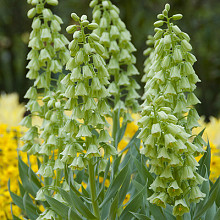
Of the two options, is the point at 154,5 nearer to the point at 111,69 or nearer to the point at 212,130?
the point at 212,130

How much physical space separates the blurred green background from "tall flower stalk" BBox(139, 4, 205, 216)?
3.91 meters

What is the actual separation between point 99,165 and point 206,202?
0.47m

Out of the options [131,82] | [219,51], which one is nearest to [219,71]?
[219,51]

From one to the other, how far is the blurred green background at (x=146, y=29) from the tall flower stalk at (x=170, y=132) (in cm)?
391

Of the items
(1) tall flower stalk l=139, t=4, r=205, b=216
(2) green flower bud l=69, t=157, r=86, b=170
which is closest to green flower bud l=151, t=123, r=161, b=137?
(1) tall flower stalk l=139, t=4, r=205, b=216

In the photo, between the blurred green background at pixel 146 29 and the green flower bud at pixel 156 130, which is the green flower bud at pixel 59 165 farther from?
the blurred green background at pixel 146 29

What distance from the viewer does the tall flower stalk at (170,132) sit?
4.31 feet

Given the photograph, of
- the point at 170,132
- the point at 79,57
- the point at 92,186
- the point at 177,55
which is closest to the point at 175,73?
the point at 177,55

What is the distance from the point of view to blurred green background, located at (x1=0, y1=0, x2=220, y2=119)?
5.72 metres

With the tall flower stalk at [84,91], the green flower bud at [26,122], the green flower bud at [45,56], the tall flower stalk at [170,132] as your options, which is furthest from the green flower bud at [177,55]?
the green flower bud at [26,122]

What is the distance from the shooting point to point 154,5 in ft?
20.8

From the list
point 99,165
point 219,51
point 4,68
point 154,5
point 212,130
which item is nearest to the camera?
point 99,165

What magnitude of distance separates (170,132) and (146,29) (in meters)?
4.85

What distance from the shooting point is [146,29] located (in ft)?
19.5
